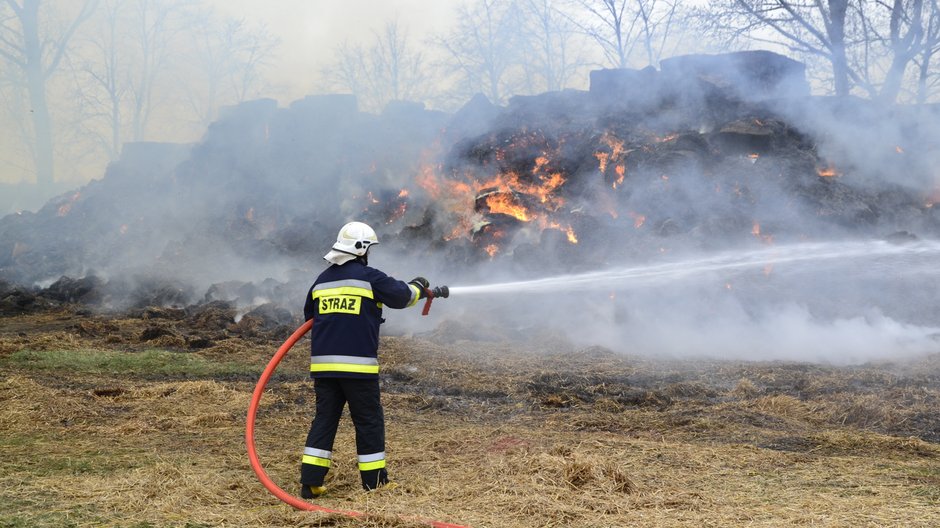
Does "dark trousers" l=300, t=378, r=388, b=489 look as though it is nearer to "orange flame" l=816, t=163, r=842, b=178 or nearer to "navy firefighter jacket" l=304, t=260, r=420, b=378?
"navy firefighter jacket" l=304, t=260, r=420, b=378

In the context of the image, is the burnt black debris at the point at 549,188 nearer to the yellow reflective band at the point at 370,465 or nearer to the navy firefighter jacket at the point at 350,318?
the navy firefighter jacket at the point at 350,318

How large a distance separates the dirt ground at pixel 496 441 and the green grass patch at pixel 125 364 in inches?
2.3

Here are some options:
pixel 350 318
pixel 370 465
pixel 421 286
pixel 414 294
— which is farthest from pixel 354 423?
pixel 421 286

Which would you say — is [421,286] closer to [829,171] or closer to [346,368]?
[346,368]

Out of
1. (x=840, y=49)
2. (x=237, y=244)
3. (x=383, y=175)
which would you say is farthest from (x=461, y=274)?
(x=840, y=49)

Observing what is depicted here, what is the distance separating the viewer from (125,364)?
10562mm

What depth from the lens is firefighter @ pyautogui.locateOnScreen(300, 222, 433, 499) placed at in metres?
4.82

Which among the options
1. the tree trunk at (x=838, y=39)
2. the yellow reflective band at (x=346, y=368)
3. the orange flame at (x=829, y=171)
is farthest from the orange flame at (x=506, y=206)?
the yellow reflective band at (x=346, y=368)

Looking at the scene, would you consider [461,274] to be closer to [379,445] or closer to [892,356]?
[892,356]

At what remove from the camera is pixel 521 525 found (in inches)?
155

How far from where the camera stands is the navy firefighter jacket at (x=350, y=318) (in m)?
4.88

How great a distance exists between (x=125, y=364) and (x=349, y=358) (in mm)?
7192

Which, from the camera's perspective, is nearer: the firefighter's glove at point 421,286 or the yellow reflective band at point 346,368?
the yellow reflective band at point 346,368

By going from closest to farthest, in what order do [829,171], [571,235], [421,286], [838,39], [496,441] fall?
[421,286], [496,441], [571,235], [829,171], [838,39]
